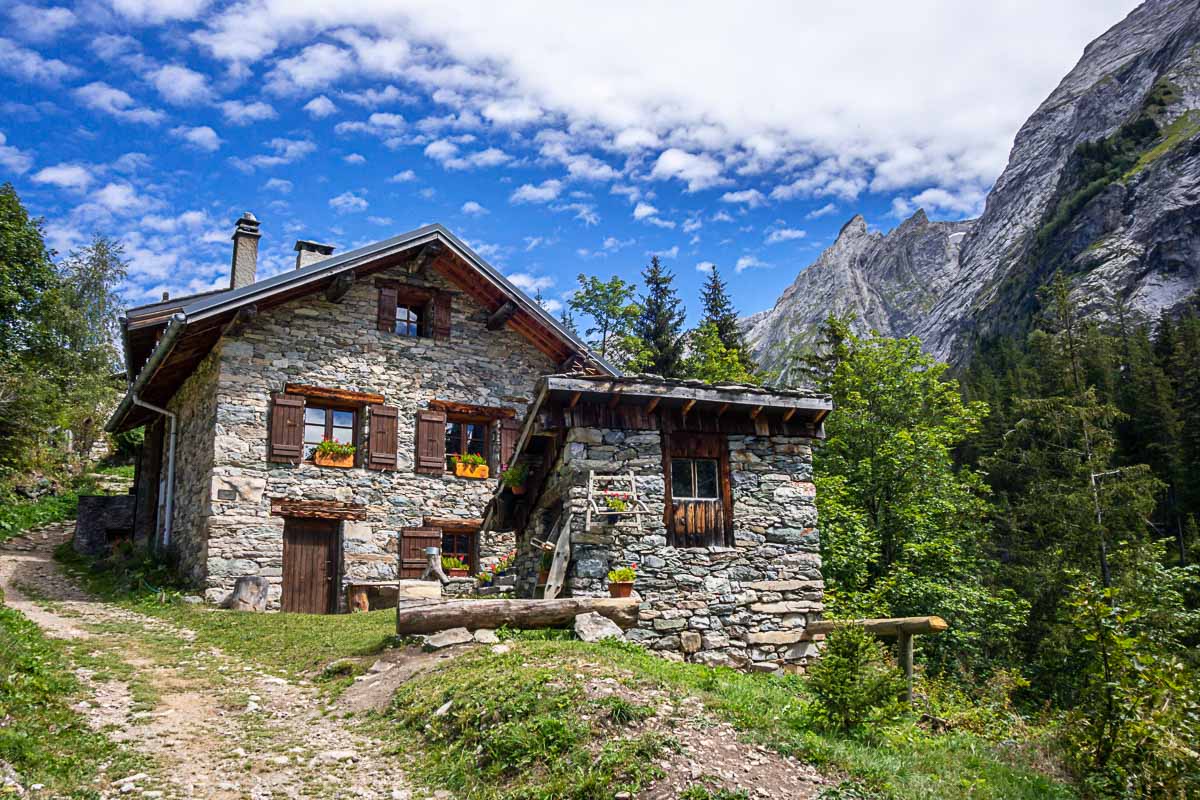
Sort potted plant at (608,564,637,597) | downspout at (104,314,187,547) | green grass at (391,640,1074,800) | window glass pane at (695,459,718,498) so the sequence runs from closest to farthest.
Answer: green grass at (391,640,1074,800) → potted plant at (608,564,637,597) → window glass pane at (695,459,718,498) → downspout at (104,314,187,547)

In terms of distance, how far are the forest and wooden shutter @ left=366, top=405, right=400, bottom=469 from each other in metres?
9.94

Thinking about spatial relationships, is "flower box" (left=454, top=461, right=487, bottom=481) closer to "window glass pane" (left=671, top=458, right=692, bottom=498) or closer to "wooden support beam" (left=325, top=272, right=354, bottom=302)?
"wooden support beam" (left=325, top=272, right=354, bottom=302)

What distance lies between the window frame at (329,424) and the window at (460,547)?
2761 millimetres

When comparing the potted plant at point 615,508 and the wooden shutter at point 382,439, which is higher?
the wooden shutter at point 382,439

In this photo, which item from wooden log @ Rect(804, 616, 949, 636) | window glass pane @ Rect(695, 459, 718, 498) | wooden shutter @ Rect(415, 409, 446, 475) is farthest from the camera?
wooden shutter @ Rect(415, 409, 446, 475)

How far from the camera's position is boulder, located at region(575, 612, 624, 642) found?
32.0 ft

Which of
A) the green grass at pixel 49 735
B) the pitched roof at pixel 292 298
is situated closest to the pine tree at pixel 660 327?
the pitched roof at pixel 292 298

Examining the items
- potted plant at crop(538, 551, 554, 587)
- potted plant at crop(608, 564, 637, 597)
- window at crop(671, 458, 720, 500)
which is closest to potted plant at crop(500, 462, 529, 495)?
potted plant at crop(538, 551, 554, 587)

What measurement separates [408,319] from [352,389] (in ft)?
8.25

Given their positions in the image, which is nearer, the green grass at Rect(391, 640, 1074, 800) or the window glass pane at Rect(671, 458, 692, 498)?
the green grass at Rect(391, 640, 1074, 800)

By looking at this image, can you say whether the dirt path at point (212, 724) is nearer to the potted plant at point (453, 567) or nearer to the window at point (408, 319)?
the potted plant at point (453, 567)

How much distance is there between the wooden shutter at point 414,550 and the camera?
18.0 m

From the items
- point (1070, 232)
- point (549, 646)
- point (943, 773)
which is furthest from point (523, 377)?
point (1070, 232)

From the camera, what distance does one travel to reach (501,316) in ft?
65.5
